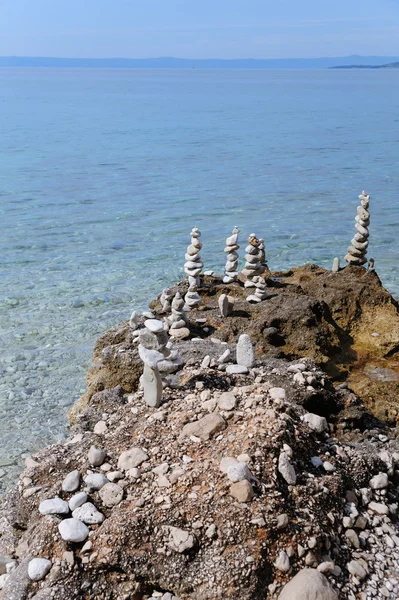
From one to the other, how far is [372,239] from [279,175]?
36.6 ft

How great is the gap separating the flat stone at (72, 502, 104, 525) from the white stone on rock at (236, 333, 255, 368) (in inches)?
109

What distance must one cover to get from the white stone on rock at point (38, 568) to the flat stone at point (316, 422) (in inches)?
112

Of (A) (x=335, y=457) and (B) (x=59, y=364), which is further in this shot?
(B) (x=59, y=364)

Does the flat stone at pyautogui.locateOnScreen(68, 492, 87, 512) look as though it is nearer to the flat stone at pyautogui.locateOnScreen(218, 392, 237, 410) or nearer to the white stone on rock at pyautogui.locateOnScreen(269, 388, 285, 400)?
the flat stone at pyautogui.locateOnScreen(218, 392, 237, 410)

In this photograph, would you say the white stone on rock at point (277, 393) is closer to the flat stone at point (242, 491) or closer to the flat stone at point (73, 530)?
the flat stone at point (242, 491)

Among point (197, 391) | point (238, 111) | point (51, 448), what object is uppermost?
point (197, 391)

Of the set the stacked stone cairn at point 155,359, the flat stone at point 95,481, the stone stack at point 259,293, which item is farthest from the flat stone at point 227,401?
the stone stack at point 259,293

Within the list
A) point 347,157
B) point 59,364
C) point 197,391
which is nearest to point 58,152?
point 347,157

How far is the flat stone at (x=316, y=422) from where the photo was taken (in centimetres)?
663

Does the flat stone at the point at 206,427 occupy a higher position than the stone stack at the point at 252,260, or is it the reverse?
the flat stone at the point at 206,427

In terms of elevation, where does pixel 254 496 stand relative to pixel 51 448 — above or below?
above

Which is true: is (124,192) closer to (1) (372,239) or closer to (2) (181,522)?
(1) (372,239)

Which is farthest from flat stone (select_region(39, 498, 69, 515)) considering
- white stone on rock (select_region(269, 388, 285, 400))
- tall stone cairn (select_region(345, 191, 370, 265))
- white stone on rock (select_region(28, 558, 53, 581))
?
tall stone cairn (select_region(345, 191, 370, 265))

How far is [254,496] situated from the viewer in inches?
211
